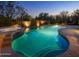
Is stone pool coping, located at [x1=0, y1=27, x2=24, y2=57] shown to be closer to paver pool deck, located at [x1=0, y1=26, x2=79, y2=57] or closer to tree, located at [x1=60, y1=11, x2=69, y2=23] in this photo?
paver pool deck, located at [x1=0, y1=26, x2=79, y2=57]

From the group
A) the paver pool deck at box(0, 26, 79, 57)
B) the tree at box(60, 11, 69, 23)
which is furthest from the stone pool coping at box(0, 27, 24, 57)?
the tree at box(60, 11, 69, 23)

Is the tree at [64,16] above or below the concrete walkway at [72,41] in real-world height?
above

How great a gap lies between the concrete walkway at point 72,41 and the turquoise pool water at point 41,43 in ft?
0.13

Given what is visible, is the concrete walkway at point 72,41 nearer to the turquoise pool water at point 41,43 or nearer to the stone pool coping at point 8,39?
the turquoise pool water at point 41,43

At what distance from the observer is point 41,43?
1.72 m

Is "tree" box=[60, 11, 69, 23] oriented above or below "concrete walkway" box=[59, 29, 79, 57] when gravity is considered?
above

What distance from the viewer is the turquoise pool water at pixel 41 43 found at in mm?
1713

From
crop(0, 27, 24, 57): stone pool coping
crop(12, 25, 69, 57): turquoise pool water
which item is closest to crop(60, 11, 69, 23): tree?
crop(12, 25, 69, 57): turquoise pool water

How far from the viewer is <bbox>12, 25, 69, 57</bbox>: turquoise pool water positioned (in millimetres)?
1713

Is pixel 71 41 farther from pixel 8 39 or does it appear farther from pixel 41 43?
pixel 8 39

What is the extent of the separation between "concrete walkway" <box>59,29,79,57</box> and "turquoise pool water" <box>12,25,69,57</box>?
4cm

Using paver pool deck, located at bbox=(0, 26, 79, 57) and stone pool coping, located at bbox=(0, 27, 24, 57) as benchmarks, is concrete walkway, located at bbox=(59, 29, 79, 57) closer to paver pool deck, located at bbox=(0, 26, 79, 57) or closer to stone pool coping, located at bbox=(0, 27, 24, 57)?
paver pool deck, located at bbox=(0, 26, 79, 57)

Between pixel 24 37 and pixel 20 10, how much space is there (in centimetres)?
26

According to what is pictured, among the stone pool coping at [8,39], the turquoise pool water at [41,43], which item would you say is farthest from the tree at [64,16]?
the stone pool coping at [8,39]
